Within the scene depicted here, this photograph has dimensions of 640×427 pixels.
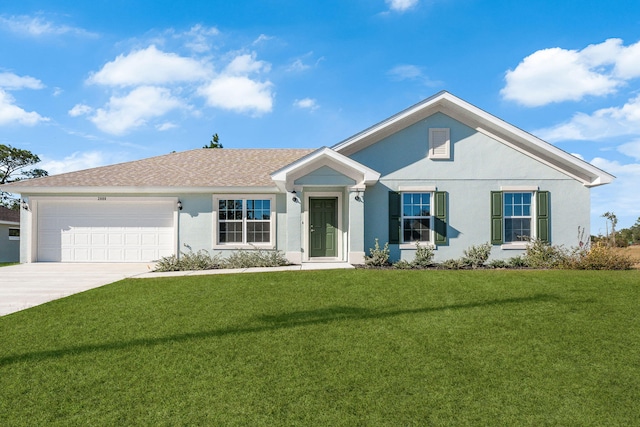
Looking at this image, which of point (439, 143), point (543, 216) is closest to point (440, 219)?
point (439, 143)

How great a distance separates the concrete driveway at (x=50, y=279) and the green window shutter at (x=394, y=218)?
8163 millimetres

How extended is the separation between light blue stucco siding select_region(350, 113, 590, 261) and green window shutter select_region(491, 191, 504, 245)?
13 cm

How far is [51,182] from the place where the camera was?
15.1 meters

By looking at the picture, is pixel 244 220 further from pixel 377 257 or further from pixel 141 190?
pixel 377 257

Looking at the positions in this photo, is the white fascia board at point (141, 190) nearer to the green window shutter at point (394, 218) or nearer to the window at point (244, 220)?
the window at point (244, 220)

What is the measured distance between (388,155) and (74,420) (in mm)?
11705

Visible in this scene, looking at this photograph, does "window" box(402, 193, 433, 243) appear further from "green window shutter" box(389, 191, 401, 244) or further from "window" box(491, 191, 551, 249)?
"window" box(491, 191, 551, 249)

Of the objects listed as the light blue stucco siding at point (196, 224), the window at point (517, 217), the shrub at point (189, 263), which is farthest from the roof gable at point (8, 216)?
the window at point (517, 217)

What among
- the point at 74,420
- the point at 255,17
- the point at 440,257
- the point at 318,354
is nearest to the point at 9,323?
the point at 74,420

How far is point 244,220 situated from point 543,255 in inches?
412

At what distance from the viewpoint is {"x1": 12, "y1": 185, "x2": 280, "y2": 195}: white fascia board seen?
47.6ft

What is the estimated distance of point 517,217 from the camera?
45.9 feet

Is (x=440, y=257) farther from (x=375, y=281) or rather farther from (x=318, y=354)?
(x=318, y=354)

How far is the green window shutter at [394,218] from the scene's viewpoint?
13523mm
